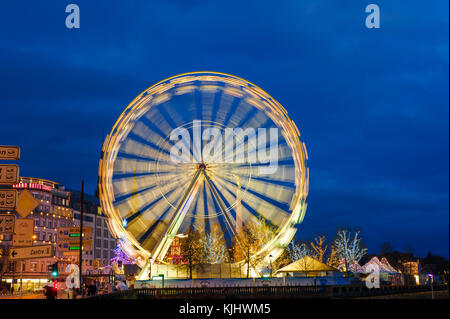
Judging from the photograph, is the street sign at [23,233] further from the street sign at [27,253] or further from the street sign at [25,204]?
the street sign at [25,204]

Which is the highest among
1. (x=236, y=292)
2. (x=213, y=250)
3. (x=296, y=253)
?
(x=213, y=250)

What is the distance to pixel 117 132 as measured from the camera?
4553 cm

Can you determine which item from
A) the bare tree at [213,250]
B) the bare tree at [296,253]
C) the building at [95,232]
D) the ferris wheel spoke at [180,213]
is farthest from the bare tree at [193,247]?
the building at [95,232]

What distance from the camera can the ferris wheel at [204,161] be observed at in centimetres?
4550

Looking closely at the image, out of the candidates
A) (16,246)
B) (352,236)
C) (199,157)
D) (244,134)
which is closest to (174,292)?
(199,157)

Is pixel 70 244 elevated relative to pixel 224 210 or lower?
lower

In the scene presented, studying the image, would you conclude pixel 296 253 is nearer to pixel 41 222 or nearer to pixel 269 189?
pixel 41 222

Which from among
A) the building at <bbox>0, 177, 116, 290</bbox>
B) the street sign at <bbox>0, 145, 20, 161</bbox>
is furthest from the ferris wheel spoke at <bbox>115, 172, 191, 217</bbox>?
the building at <bbox>0, 177, 116, 290</bbox>

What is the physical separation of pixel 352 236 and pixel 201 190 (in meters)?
65.7

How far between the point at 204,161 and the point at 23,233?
2288 centimetres

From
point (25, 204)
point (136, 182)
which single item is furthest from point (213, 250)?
point (25, 204)

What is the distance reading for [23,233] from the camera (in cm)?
2441

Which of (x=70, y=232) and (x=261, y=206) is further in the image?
(x=261, y=206)

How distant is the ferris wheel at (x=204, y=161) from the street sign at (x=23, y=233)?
1988cm
